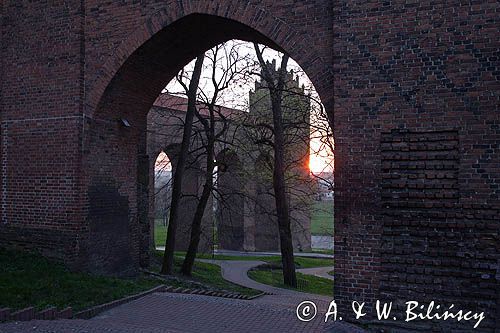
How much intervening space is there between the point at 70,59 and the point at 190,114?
5.23 metres

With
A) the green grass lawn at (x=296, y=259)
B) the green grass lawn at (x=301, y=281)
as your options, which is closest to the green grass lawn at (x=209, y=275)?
the green grass lawn at (x=301, y=281)

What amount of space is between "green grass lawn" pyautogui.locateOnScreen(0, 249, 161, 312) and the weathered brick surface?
491 mm

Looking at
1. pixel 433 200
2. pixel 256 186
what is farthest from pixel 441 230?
pixel 256 186

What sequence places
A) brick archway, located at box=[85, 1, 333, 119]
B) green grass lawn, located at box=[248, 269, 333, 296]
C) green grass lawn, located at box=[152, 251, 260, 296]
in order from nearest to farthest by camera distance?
brick archway, located at box=[85, 1, 333, 119] < green grass lawn, located at box=[152, 251, 260, 296] < green grass lawn, located at box=[248, 269, 333, 296]

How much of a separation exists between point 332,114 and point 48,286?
527 cm

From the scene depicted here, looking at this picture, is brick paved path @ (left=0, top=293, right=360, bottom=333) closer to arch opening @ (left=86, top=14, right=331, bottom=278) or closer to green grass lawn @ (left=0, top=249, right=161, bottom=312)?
green grass lawn @ (left=0, top=249, right=161, bottom=312)

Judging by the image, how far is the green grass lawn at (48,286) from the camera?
7.38 m

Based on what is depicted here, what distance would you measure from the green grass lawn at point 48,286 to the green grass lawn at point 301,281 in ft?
24.9

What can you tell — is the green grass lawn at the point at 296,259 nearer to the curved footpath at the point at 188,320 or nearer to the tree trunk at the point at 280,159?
the tree trunk at the point at 280,159

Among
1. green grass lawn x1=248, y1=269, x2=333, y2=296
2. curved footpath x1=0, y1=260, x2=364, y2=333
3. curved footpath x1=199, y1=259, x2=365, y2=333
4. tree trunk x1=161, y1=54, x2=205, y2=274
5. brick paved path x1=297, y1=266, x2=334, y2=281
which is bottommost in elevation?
brick paved path x1=297, y1=266, x2=334, y2=281

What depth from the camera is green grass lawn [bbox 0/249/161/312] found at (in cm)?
738

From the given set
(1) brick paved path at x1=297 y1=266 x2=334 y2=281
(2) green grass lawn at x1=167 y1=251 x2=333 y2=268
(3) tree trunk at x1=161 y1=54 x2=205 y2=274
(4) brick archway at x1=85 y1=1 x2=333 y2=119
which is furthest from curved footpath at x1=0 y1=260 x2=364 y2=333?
(2) green grass lawn at x1=167 y1=251 x2=333 y2=268

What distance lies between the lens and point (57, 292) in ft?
25.9

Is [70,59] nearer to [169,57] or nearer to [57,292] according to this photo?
[169,57]
